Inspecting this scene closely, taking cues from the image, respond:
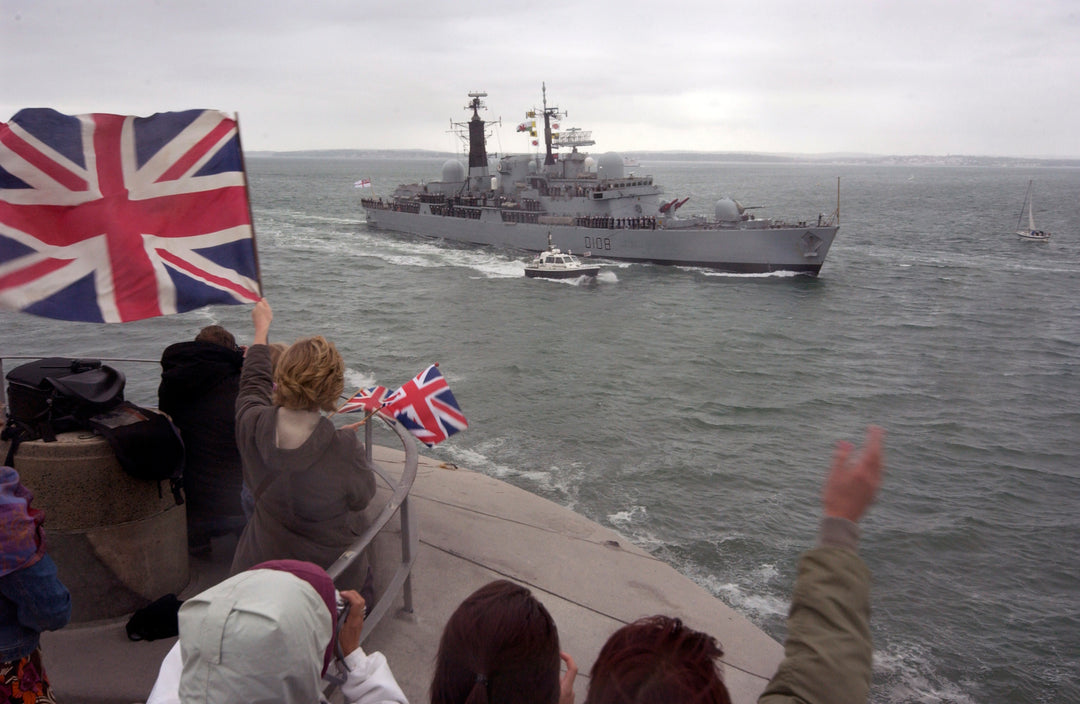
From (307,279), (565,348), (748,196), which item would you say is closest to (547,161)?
(307,279)

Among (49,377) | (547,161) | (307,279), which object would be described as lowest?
(307,279)

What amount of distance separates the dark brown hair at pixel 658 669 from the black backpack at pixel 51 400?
2.90 metres

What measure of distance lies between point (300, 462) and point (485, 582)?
8.30ft

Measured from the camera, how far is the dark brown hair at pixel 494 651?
5.90 ft

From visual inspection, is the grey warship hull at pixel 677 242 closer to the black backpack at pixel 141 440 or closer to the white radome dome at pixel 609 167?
the white radome dome at pixel 609 167

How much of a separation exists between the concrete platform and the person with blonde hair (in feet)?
3.23

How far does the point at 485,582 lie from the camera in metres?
5.22

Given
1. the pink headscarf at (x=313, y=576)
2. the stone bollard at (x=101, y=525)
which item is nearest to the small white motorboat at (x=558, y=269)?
the stone bollard at (x=101, y=525)

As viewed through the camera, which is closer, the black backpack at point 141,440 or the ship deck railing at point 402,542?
the ship deck railing at point 402,542

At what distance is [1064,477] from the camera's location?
16.2m

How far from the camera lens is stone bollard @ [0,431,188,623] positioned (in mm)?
3545

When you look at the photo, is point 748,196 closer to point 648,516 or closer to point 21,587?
point 648,516

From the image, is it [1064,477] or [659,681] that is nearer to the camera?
[659,681]

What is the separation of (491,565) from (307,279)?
3534 centimetres
